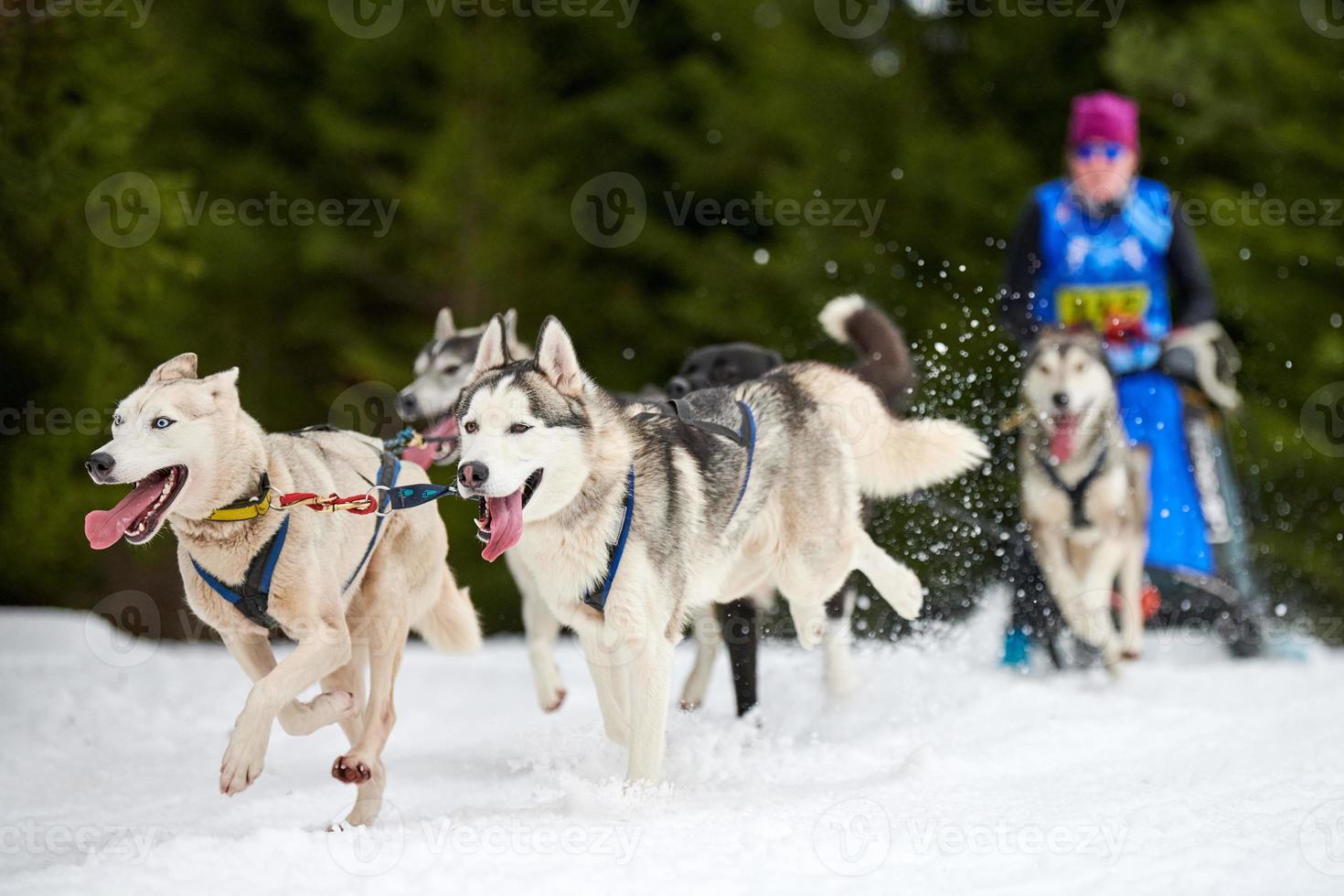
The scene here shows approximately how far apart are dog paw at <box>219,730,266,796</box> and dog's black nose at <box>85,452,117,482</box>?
0.67 m

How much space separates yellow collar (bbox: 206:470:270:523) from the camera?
3500mm

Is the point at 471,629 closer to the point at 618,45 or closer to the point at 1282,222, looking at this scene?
the point at 1282,222

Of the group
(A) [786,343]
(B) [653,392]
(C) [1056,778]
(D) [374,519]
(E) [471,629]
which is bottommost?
(C) [1056,778]

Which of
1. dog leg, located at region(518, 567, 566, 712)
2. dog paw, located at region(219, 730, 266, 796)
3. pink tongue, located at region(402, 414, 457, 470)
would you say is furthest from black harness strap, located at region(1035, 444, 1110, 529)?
dog paw, located at region(219, 730, 266, 796)

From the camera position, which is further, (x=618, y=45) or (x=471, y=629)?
(x=618, y=45)

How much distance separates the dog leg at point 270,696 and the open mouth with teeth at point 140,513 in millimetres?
455

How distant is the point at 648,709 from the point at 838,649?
1811 mm

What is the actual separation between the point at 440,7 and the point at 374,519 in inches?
434

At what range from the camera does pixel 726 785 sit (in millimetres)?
4098

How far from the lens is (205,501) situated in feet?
11.5

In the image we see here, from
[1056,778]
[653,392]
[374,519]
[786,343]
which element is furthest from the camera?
[786,343]

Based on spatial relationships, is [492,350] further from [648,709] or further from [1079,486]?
[1079,486]

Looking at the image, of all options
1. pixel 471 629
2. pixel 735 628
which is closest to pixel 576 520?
pixel 471 629

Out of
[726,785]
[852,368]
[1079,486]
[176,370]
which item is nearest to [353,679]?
[176,370]
